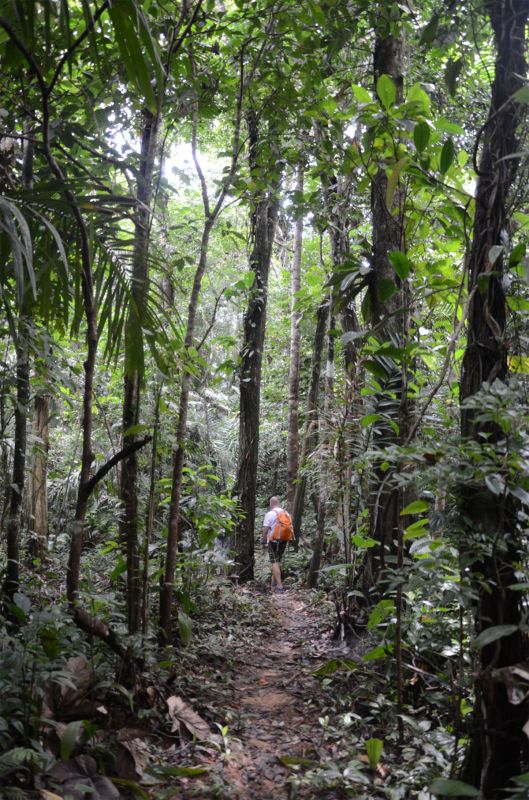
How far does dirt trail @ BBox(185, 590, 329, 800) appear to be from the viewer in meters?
3.11

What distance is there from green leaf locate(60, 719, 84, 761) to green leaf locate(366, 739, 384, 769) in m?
1.43

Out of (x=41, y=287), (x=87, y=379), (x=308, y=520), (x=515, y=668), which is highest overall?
(x=41, y=287)

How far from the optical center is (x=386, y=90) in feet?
9.93

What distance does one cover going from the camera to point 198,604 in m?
5.79

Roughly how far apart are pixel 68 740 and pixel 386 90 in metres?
3.34

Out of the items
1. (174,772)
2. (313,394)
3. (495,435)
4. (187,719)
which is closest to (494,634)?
(495,435)

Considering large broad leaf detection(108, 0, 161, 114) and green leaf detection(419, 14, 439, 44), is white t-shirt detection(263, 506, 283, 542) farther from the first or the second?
large broad leaf detection(108, 0, 161, 114)

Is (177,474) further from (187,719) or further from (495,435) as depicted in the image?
(495,435)

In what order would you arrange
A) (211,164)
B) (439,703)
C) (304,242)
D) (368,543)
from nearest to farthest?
1. (439,703)
2. (368,543)
3. (304,242)
4. (211,164)

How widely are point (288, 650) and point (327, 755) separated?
2.41m

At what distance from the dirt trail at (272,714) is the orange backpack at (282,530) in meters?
2.74

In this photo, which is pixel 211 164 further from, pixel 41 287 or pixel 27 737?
pixel 27 737

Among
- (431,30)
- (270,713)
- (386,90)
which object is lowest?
(270,713)

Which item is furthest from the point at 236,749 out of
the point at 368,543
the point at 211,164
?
the point at 211,164
